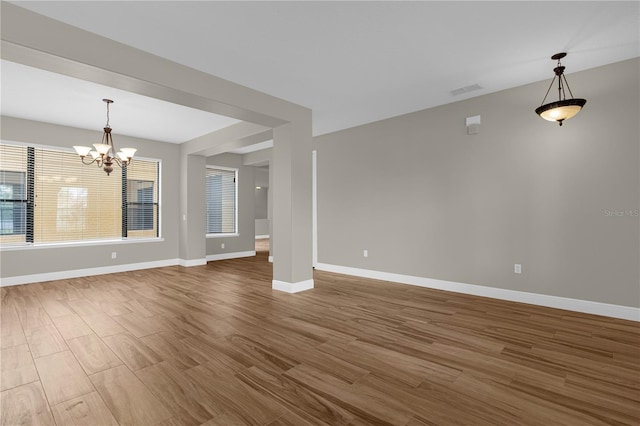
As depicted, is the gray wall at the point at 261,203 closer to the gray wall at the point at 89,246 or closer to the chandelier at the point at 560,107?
the gray wall at the point at 89,246

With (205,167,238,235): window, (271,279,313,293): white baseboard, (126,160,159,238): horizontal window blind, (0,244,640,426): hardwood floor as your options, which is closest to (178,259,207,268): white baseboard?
(126,160,159,238): horizontal window blind

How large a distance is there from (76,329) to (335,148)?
4.78 meters

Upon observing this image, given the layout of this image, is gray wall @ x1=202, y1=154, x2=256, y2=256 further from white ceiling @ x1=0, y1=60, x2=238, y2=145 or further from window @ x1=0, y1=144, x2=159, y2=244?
white ceiling @ x1=0, y1=60, x2=238, y2=145

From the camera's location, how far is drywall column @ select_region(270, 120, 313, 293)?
14.4 feet

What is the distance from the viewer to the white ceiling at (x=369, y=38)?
2389 mm

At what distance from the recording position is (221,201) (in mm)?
8070

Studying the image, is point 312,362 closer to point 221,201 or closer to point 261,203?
point 221,201

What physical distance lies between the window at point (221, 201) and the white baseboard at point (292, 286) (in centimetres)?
393

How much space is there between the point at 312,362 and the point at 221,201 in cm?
650

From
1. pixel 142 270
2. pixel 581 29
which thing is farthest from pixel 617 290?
pixel 142 270

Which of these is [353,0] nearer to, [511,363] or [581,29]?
[581,29]

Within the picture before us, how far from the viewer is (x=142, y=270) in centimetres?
616

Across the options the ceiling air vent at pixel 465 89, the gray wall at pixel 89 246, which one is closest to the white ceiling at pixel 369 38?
the ceiling air vent at pixel 465 89

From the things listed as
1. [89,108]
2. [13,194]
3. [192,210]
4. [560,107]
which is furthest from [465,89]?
[13,194]
